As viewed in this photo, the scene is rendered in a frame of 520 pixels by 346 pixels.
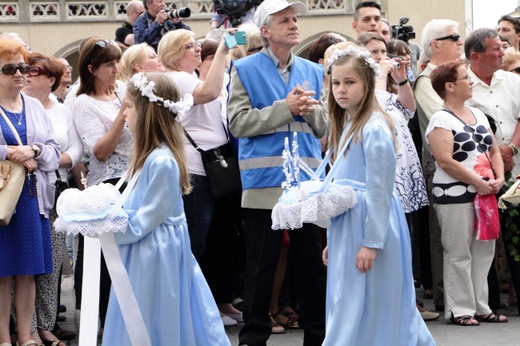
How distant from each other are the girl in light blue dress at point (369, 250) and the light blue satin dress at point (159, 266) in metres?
0.71

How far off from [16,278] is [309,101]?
2.33 m

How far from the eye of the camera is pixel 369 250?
5.80 m

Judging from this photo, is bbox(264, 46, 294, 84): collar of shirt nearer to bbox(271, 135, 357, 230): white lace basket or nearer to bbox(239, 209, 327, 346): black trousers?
bbox(239, 209, 327, 346): black trousers

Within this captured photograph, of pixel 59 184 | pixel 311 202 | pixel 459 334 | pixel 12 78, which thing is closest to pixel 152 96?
pixel 311 202

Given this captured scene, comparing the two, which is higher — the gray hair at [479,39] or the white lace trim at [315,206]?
the gray hair at [479,39]

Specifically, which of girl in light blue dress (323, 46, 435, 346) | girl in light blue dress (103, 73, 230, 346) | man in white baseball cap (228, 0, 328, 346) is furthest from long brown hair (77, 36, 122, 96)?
girl in light blue dress (323, 46, 435, 346)

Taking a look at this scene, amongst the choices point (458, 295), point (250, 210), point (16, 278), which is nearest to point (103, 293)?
point (16, 278)

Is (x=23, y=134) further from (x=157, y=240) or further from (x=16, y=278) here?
(x=157, y=240)

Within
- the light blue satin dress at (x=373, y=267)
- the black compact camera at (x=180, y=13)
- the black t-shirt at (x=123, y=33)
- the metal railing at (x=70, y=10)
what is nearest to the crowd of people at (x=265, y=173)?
the light blue satin dress at (x=373, y=267)

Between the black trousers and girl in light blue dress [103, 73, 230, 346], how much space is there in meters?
0.83

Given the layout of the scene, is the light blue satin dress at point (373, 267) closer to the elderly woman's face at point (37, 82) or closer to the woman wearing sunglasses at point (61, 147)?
the woman wearing sunglasses at point (61, 147)

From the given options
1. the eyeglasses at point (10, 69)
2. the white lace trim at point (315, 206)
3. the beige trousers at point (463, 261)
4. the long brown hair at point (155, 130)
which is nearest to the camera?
the white lace trim at point (315, 206)

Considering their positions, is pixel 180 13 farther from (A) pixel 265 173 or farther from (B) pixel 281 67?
(A) pixel 265 173

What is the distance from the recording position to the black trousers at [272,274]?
22.4ft
